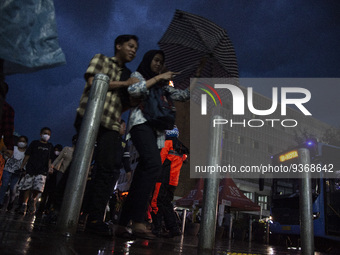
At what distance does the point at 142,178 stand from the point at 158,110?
0.72m

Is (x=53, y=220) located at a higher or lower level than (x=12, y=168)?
lower

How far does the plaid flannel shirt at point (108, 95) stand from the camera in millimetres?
2781

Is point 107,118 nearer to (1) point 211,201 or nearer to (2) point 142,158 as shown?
(2) point 142,158

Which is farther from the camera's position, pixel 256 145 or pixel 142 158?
pixel 256 145

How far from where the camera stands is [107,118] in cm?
283

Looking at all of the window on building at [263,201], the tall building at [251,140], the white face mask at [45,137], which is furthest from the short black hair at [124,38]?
the window on building at [263,201]

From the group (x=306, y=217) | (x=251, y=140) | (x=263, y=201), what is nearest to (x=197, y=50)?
(x=306, y=217)

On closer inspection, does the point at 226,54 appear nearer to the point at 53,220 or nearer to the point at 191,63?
the point at 191,63

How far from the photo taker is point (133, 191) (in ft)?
9.12

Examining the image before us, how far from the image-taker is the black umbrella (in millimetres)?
3709

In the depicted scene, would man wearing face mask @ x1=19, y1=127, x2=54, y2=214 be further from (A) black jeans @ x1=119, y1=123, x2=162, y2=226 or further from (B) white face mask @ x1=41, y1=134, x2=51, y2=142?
(A) black jeans @ x1=119, y1=123, x2=162, y2=226

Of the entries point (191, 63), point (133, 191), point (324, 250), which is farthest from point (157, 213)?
point (324, 250)

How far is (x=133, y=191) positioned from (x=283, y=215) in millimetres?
9666

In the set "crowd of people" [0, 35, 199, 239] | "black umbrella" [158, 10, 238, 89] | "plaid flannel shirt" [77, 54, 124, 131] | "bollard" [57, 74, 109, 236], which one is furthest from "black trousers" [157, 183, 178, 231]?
"bollard" [57, 74, 109, 236]
